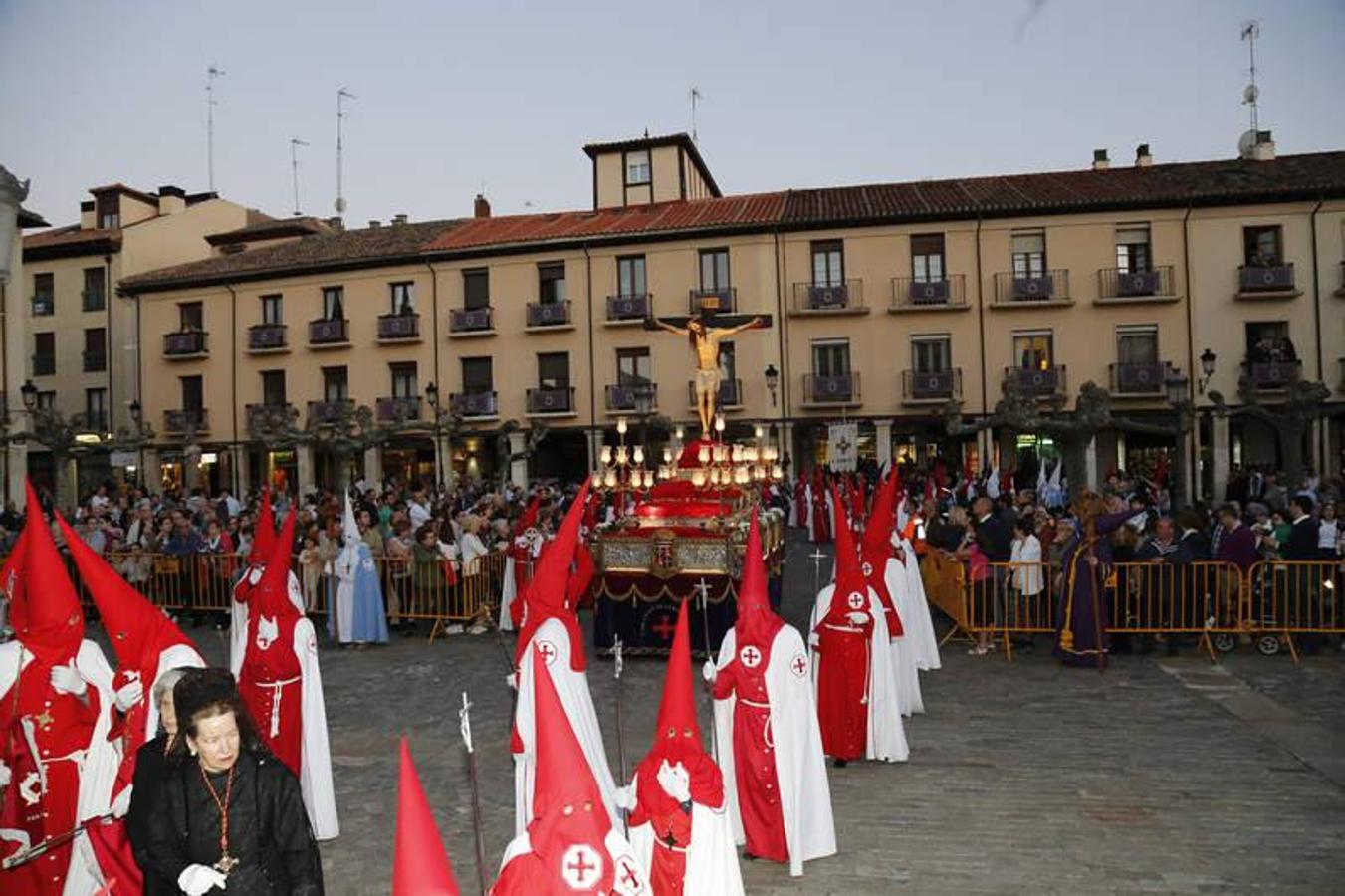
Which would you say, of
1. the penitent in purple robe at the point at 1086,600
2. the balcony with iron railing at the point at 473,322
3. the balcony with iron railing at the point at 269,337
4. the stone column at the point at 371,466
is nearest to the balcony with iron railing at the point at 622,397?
the balcony with iron railing at the point at 473,322

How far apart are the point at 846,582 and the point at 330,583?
8.23 metres

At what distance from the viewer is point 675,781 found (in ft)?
13.5

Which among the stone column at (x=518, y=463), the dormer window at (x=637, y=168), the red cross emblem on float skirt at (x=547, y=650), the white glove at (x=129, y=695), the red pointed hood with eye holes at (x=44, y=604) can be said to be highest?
the dormer window at (x=637, y=168)

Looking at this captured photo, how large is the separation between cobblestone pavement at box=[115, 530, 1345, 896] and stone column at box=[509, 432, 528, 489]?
20.3m

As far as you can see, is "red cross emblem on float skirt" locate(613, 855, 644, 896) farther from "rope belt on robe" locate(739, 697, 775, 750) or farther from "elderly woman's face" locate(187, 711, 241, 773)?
"rope belt on robe" locate(739, 697, 775, 750)

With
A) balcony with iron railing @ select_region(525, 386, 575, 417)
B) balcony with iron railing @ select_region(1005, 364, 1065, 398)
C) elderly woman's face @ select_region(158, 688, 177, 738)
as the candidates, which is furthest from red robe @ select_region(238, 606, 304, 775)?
balcony with iron railing @ select_region(1005, 364, 1065, 398)

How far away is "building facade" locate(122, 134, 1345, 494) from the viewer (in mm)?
28547

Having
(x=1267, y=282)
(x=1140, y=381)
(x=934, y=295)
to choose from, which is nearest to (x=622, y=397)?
(x=934, y=295)

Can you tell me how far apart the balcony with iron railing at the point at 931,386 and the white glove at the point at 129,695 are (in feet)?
88.2

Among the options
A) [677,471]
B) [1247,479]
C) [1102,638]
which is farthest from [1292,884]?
[1247,479]

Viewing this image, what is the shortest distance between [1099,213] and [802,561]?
1661 centimetres

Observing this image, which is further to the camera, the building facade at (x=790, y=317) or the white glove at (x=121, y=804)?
the building facade at (x=790, y=317)

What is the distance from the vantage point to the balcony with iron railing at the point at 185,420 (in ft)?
114

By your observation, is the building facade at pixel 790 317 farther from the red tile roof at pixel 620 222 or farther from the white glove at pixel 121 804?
the white glove at pixel 121 804
